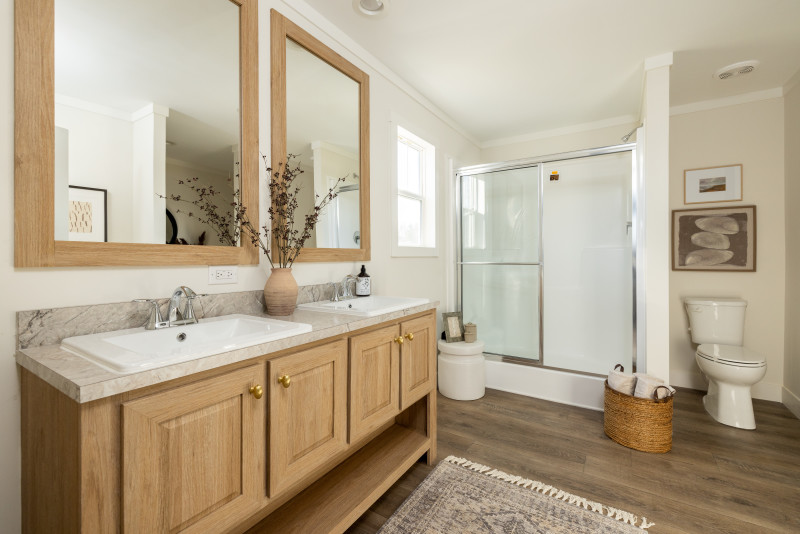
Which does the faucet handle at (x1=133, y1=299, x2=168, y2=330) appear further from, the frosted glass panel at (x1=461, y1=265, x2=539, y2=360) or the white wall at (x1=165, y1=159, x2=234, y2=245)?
the frosted glass panel at (x1=461, y1=265, x2=539, y2=360)

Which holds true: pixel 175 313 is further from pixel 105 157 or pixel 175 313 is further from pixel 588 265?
pixel 588 265

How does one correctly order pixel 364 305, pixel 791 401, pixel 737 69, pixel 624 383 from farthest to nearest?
1. pixel 791 401
2. pixel 737 69
3. pixel 624 383
4. pixel 364 305

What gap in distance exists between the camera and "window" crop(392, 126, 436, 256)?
3.05m

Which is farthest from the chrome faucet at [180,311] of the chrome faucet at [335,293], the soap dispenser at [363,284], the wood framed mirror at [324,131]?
the soap dispenser at [363,284]

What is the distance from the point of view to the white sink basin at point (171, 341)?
0.85m

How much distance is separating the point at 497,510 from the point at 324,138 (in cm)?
205

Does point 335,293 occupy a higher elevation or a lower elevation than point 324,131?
lower

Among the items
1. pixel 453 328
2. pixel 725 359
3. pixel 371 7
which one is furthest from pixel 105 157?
pixel 725 359

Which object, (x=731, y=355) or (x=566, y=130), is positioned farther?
(x=566, y=130)

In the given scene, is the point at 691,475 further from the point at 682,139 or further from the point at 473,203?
the point at 682,139

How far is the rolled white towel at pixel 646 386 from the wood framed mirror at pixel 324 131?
1.84 meters

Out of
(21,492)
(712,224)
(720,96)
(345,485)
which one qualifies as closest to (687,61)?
(720,96)

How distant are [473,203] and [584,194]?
3.11 ft

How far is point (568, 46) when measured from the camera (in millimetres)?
2307
